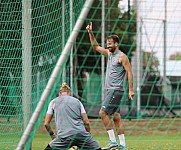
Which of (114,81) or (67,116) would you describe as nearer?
(67,116)

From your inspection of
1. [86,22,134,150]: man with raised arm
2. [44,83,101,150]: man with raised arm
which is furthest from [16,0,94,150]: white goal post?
[86,22,134,150]: man with raised arm

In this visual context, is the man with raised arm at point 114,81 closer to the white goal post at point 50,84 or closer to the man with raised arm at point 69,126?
the man with raised arm at point 69,126

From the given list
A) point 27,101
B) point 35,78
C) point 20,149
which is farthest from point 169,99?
point 20,149

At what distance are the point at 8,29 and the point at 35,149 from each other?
7.70 feet

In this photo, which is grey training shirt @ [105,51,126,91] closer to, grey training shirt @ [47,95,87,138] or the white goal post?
grey training shirt @ [47,95,87,138]

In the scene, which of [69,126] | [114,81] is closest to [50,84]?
[69,126]

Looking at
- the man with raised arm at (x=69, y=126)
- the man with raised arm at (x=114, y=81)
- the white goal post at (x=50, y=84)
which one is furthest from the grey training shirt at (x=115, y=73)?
the white goal post at (x=50, y=84)

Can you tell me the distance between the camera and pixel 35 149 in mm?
13484

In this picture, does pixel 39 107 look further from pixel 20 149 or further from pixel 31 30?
pixel 31 30

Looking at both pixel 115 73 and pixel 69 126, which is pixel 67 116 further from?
pixel 115 73

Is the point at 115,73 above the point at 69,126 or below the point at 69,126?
above

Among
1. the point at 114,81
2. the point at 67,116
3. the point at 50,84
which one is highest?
the point at 50,84

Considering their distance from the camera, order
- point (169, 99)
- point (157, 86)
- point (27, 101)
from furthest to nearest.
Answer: point (169, 99) → point (157, 86) → point (27, 101)

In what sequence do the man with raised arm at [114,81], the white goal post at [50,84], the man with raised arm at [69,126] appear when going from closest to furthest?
the white goal post at [50,84], the man with raised arm at [69,126], the man with raised arm at [114,81]
